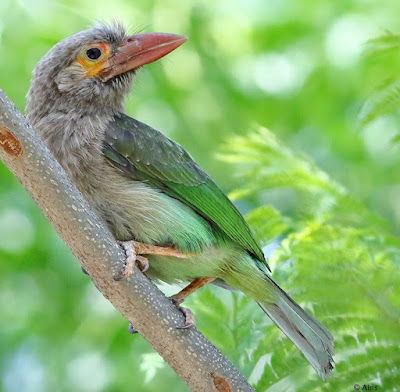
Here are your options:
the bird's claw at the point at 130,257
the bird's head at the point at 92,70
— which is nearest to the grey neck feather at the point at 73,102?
the bird's head at the point at 92,70

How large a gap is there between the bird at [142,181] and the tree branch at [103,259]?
0.24 meters

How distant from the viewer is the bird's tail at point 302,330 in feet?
9.54

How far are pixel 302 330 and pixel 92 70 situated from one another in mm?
1702

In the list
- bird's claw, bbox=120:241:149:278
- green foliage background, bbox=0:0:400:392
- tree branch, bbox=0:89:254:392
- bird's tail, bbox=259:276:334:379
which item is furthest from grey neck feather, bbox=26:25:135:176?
bird's tail, bbox=259:276:334:379

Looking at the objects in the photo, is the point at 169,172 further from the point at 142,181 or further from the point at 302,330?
the point at 302,330

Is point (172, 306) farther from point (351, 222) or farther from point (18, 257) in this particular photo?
point (18, 257)

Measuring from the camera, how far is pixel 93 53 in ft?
12.6

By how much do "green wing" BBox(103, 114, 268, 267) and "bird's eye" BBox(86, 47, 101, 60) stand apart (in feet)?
1.18

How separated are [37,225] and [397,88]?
3909 mm

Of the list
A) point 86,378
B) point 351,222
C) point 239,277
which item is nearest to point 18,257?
point 86,378

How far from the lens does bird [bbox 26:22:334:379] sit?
333cm

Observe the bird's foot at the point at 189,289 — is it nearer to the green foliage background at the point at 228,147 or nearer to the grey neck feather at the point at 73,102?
the green foliage background at the point at 228,147

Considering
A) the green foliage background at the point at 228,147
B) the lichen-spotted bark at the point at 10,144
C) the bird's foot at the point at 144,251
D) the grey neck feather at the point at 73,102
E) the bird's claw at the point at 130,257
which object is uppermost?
the lichen-spotted bark at the point at 10,144

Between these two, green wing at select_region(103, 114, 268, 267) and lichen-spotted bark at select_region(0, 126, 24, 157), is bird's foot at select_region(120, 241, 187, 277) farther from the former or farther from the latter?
lichen-spotted bark at select_region(0, 126, 24, 157)
